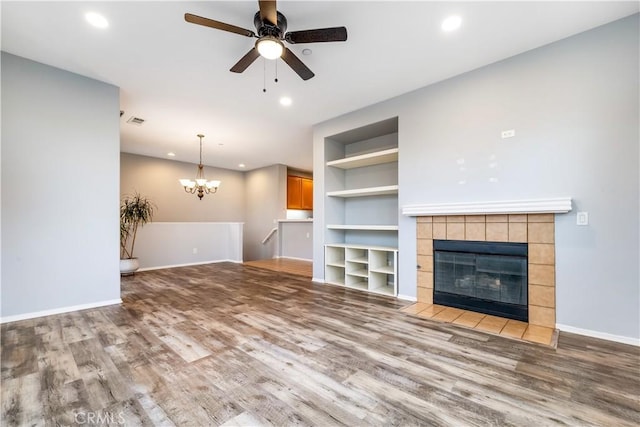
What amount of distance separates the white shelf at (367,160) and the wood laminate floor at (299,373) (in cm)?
230

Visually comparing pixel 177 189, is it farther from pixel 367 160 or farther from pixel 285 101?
pixel 367 160

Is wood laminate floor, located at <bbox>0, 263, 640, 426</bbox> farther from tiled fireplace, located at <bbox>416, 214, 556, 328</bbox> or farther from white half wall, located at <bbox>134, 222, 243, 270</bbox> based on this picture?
white half wall, located at <bbox>134, 222, 243, 270</bbox>

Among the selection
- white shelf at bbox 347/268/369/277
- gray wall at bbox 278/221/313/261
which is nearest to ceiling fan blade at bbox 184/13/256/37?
white shelf at bbox 347/268/369/277

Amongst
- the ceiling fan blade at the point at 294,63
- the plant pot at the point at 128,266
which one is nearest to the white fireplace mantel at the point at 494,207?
the ceiling fan blade at the point at 294,63

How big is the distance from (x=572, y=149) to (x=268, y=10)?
3.02m

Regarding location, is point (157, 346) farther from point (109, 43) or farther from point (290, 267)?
point (290, 267)

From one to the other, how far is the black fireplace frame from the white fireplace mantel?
0.37 metres

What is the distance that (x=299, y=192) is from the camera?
9289 millimetres

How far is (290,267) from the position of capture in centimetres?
648

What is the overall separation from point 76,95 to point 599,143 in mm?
5649

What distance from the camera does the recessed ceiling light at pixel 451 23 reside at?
242cm

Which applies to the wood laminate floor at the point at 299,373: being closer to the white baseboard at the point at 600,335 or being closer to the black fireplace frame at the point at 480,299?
the white baseboard at the point at 600,335

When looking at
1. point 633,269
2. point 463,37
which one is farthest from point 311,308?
point 463,37

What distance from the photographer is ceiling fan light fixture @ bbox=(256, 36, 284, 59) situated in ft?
6.97
